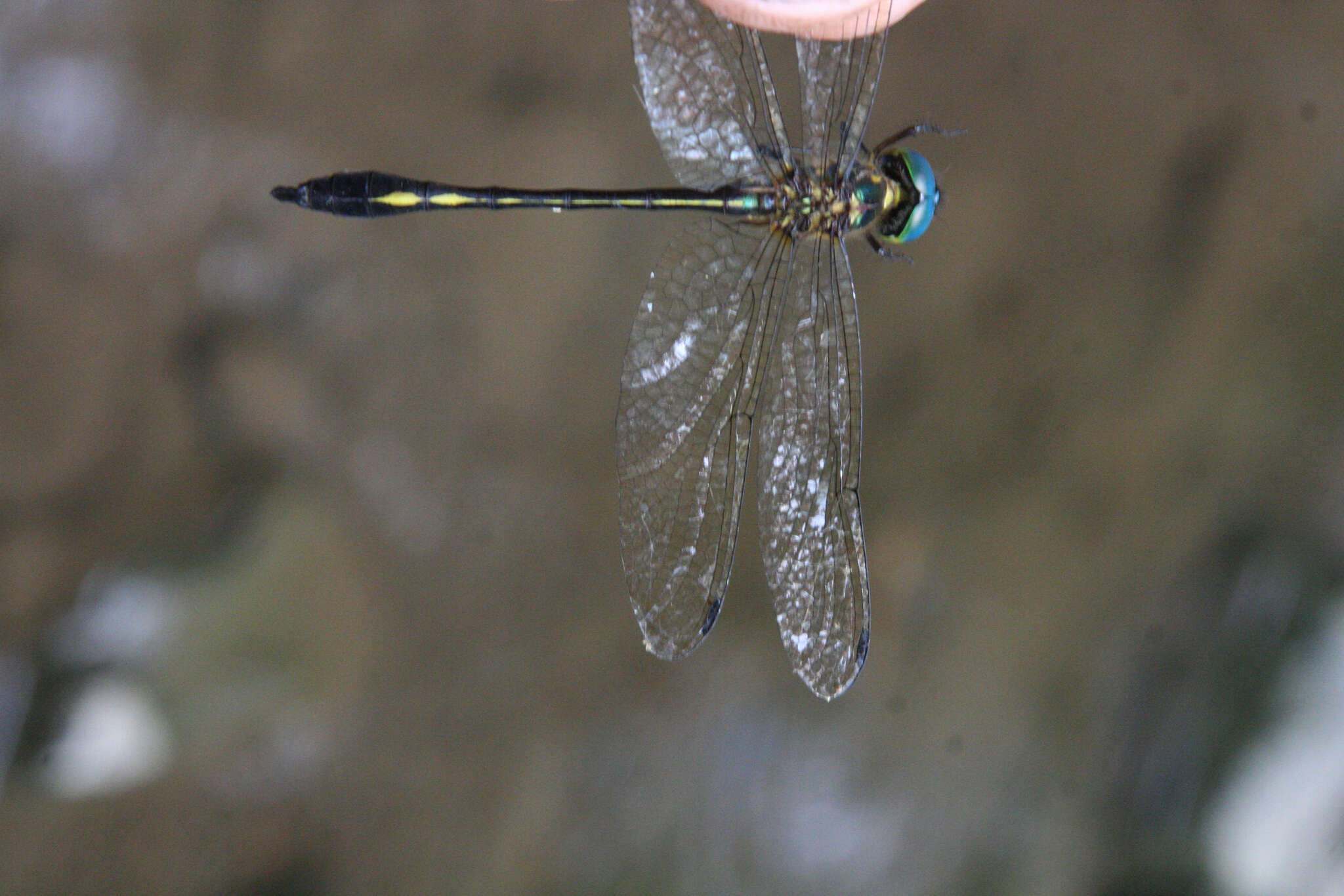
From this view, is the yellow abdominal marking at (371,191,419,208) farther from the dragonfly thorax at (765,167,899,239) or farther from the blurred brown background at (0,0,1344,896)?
the dragonfly thorax at (765,167,899,239)

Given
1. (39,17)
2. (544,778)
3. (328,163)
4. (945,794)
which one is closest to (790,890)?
(945,794)

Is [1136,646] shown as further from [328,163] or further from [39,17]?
[39,17]

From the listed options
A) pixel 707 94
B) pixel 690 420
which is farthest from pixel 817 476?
Answer: pixel 707 94

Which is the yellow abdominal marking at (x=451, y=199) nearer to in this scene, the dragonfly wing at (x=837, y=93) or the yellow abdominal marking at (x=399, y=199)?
the yellow abdominal marking at (x=399, y=199)

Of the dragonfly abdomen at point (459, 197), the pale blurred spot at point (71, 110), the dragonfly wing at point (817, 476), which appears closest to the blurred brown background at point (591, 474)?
the pale blurred spot at point (71, 110)

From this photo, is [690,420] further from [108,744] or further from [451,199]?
[108,744]

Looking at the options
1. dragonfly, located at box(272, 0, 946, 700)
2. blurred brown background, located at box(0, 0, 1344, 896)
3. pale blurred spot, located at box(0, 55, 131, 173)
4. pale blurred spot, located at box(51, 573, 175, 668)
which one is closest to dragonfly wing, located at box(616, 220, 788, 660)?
dragonfly, located at box(272, 0, 946, 700)
